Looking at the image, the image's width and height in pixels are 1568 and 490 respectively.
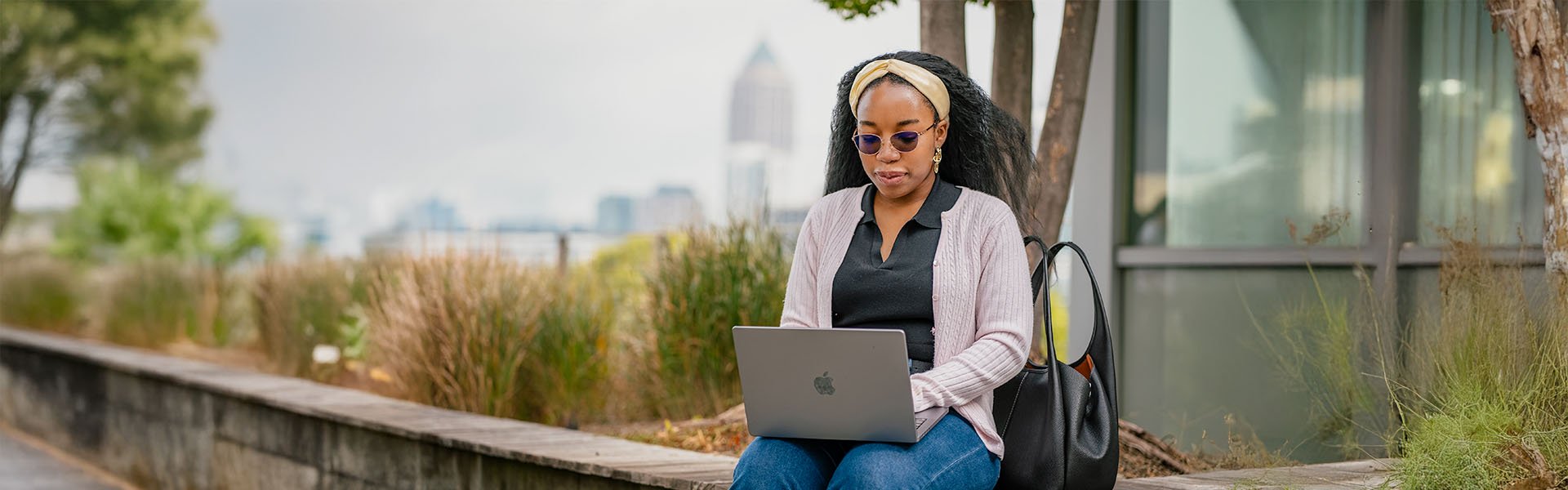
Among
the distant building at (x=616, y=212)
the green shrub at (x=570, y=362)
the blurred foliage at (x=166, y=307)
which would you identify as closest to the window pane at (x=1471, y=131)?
the green shrub at (x=570, y=362)

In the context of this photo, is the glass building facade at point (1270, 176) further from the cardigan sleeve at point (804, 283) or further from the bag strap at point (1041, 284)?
the cardigan sleeve at point (804, 283)

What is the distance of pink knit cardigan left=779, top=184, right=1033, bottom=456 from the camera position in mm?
2295

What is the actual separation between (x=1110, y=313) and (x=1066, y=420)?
304 centimetres

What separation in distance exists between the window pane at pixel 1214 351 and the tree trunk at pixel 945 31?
136 centimetres

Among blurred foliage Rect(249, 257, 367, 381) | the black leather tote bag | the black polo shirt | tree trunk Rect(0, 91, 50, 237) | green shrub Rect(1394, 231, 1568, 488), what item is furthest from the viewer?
tree trunk Rect(0, 91, 50, 237)

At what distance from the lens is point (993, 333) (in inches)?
92.0

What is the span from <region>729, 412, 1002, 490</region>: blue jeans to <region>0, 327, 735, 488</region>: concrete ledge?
70 cm

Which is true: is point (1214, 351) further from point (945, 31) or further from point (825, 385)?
point (825, 385)

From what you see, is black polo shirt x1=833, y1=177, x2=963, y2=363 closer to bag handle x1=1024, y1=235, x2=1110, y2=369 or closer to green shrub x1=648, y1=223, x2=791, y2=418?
bag handle x1=1024, y1=235, x2=1110, y2=369

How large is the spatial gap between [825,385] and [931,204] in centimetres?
42

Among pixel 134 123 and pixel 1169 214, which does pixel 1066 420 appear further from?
pixel 134 123

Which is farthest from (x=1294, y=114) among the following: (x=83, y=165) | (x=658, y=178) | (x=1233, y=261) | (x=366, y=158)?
(x=658, y=178)

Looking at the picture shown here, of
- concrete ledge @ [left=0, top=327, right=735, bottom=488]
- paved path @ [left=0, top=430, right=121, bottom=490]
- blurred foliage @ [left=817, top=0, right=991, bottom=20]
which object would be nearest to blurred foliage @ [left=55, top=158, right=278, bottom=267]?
paved path @ [left=0, top=430, right=121, bottom=490]

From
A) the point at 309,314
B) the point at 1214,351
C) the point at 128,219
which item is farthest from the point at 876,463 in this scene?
the point at 128,219
